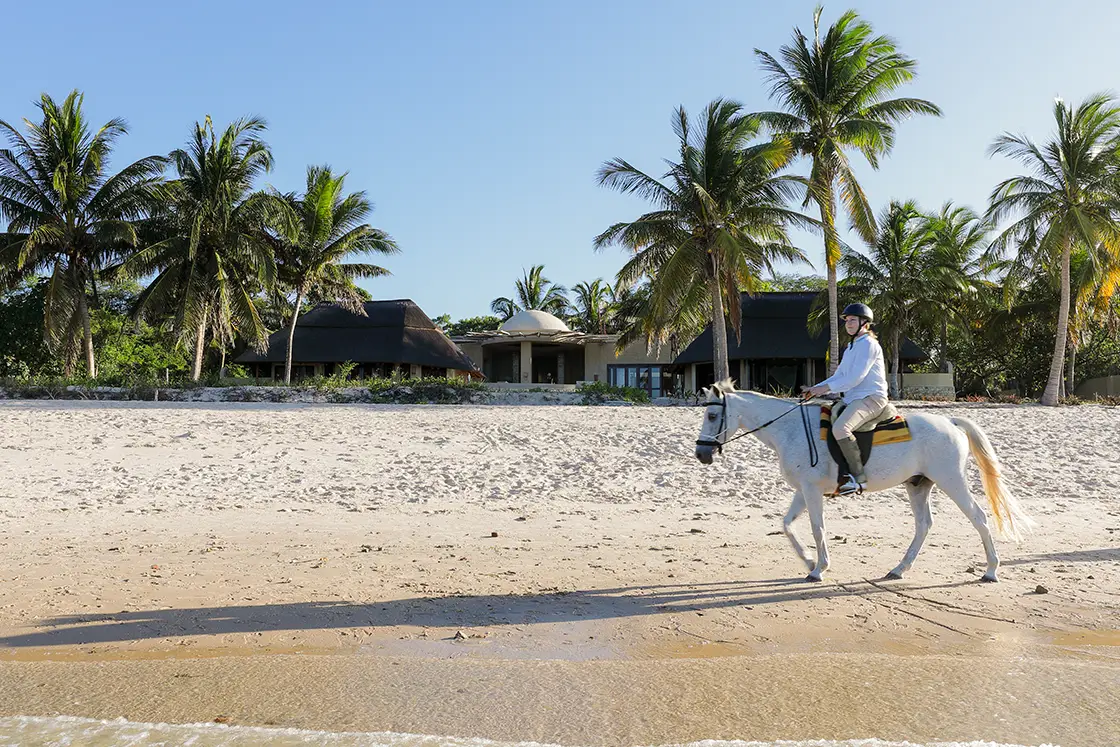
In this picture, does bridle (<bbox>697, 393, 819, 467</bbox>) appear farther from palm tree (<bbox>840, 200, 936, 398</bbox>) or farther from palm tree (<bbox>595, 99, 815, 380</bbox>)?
palm tree (<bbox>840, 200, 936, 398</bbox>)

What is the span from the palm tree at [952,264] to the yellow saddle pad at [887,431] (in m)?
24.2

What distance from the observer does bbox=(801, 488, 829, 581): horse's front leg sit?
20.9 ft

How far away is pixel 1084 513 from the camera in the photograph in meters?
9.64

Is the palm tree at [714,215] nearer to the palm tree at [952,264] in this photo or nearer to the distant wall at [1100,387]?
the palm tree at [952,264]

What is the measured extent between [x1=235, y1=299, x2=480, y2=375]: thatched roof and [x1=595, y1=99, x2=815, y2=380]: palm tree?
45.6ft

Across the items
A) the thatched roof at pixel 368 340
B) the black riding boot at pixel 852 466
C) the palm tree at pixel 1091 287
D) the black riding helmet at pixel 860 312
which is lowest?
the black riding boot at pixel 852 466

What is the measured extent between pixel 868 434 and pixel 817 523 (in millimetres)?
831

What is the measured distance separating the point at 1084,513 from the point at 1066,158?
66.9 feet

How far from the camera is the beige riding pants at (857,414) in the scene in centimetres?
632

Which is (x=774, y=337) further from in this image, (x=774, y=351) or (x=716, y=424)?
(x=716, y=424)

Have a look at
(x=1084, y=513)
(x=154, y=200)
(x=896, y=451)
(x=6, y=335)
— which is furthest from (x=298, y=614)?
(x=6, y=335)

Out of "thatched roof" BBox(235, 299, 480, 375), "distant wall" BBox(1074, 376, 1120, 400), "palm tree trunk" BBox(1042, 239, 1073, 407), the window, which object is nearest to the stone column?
"thatched roof" BBox(235, 299, 480, 375)

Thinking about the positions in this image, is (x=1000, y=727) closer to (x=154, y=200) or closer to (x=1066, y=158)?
(x=1066, y=158)

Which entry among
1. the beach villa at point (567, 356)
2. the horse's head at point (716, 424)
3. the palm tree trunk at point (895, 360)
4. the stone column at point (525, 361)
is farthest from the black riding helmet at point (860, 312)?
the stone column at point (525, 361)
